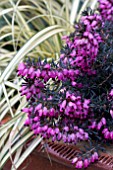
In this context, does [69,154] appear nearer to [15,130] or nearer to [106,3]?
[15,130]

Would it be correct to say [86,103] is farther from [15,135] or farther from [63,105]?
[15,135]

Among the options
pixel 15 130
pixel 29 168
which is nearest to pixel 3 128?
pixel 15 130

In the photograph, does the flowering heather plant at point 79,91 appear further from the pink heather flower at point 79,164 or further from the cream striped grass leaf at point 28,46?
the cream striped grass leaf at point 28,46

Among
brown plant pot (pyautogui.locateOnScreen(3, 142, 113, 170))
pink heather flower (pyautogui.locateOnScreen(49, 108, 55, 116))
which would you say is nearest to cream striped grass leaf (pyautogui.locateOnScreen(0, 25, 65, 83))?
brown plant pot (pyautogui.locateOnScreen(3, 142, 113, 170))

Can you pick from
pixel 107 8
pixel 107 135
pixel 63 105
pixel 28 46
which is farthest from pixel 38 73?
pixel 28 46

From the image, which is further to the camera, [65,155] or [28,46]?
[28,46]

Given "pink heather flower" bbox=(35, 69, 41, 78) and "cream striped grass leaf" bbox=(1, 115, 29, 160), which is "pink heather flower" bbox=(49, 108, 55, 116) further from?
"cream striped grass leaf" bbox=(1, 115, 29, 160)

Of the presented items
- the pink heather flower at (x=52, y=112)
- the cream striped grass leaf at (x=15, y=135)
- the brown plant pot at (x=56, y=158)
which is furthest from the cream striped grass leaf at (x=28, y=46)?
the pink heather flower at (x=52, y=112)
